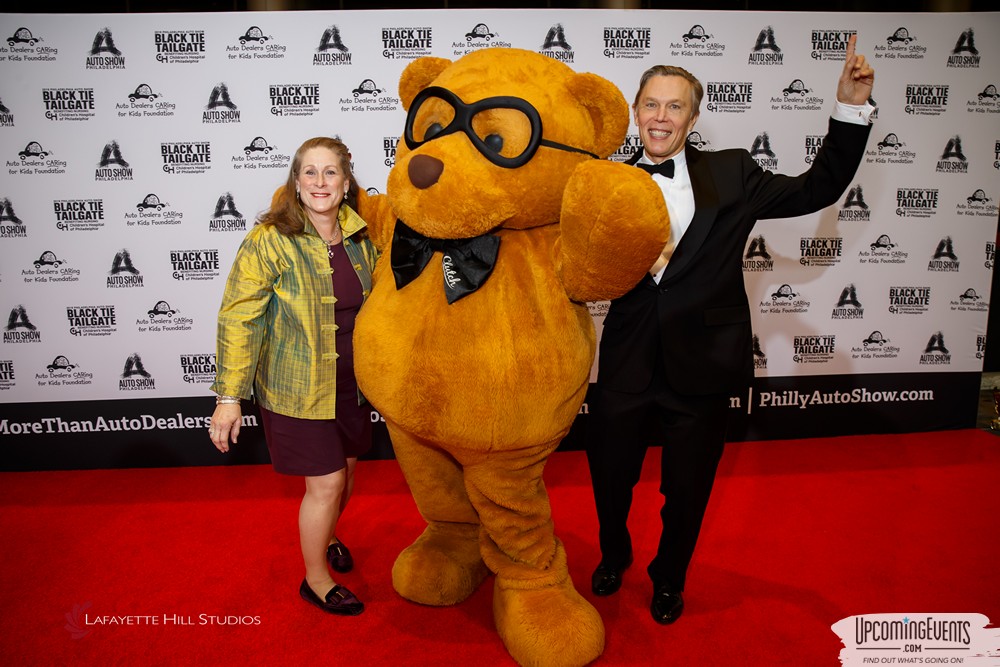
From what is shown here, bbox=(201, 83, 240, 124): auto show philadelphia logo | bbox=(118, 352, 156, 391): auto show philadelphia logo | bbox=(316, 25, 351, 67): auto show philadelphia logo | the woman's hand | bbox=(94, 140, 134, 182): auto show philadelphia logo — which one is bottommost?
bbox=(118, 352, 156, 391): auto show philadelphia logo

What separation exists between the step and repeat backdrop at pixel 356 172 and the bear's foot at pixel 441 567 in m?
1.58

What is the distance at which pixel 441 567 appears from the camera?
7.81ft

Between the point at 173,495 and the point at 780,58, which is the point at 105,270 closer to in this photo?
the point at 173,495

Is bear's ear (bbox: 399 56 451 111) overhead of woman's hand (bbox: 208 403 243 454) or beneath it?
overhead

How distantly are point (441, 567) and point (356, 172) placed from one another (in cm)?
235

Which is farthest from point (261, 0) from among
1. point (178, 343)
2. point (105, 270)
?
point (178, 343)

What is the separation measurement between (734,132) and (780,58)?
1.59 ft

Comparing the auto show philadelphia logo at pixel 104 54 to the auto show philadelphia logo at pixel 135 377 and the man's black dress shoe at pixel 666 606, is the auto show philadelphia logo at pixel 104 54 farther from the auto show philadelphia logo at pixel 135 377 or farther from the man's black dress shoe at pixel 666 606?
the man's black dress shoe at pixel 666 606

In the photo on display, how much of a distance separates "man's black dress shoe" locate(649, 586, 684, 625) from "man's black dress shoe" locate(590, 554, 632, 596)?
170 mm

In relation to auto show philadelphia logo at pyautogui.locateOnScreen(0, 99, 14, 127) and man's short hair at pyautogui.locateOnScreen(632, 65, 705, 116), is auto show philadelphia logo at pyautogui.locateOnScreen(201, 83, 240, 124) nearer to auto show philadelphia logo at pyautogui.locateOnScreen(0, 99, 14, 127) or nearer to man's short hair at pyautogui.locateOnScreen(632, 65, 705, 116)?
auto show philadelphia logo at pyautogui.locateOnScreen(0, 99, 14, 127)

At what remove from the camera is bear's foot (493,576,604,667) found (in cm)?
202

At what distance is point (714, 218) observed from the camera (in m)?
2.03

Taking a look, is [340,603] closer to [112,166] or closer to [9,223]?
[112,166]

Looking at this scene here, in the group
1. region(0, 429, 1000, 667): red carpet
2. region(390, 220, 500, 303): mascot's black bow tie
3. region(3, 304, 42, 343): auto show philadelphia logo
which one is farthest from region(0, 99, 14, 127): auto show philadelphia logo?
region(390, 220, 500, 303): mascot's black bow tie
